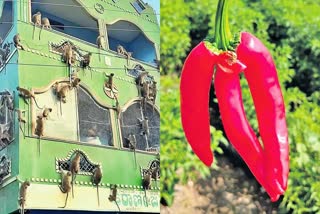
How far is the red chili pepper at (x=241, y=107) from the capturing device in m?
1.53

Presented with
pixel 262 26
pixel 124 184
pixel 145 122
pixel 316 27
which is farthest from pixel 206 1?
pixel 124 184

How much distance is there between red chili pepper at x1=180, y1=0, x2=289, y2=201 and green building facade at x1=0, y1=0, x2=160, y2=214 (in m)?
0.26

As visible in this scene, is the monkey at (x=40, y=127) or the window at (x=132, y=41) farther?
the window at (x=132, y=41)

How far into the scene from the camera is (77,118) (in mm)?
1706

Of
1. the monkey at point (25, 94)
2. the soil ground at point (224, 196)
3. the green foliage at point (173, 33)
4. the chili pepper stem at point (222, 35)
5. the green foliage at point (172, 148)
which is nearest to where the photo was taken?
the chili pepper stem at point (222, 35)

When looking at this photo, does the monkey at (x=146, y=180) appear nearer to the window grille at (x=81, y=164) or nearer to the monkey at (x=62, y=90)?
the window grille at (x=81, y=164)

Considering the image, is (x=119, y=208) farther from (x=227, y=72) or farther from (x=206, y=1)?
(x=206, y=1)

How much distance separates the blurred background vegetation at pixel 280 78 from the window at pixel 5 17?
0.74m

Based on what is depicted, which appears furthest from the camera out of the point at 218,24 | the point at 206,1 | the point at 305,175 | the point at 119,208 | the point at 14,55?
the point at 206,1

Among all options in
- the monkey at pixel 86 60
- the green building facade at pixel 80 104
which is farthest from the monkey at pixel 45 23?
the monkey at pixel 86 60

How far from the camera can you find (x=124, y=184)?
1.75m

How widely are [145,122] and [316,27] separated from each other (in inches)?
47.7

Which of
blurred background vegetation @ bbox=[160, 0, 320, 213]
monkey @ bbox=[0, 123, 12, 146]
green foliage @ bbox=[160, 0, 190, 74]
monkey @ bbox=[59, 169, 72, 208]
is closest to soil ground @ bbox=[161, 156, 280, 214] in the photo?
blurred background vegetation @ bbox=[160, 0, 320, 213]

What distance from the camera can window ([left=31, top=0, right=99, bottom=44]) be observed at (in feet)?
5.55
